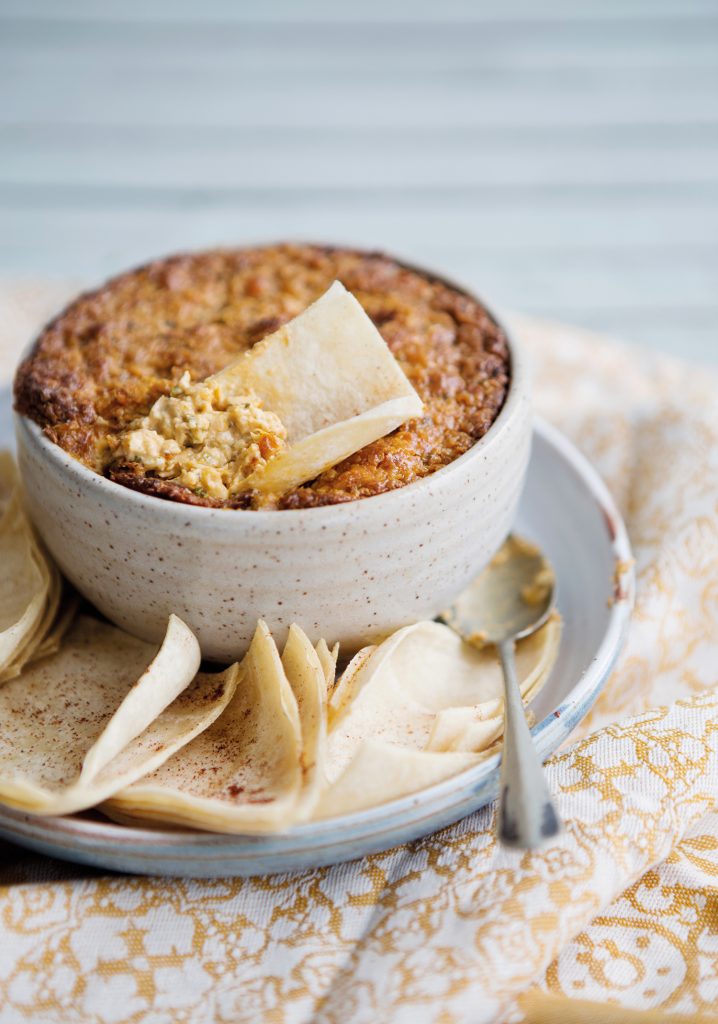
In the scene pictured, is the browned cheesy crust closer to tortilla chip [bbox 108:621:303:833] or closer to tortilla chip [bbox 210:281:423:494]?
tortilla chip [bbox 210:281:423:494]

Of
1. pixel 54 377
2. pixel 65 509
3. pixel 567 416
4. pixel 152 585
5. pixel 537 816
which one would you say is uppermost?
pixel 54 377

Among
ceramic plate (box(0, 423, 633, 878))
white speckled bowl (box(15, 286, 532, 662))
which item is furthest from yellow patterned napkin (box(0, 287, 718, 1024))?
white speckled bowl (box(15, 286, 532, 662))

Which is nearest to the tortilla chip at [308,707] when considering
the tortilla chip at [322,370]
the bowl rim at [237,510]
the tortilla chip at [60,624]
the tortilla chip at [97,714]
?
the tortilla chip at [97,714]

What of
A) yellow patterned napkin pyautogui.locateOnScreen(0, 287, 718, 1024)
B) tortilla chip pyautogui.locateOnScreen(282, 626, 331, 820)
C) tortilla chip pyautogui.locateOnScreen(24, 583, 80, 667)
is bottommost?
yellow patterned napkin pyautogui.locateOnScreen(0, 287, 718, 1024)

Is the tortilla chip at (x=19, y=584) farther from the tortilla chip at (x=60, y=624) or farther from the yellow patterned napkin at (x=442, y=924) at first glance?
the yellow patterned napkin at (x=442, y=924)

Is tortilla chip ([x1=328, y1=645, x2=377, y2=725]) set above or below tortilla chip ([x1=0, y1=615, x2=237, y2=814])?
below

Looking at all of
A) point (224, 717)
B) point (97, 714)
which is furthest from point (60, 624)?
point (224, 717)

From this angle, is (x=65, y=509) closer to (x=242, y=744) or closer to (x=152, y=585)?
(x=152, y=585)

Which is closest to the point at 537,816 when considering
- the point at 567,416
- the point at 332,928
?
the point at 332,928
